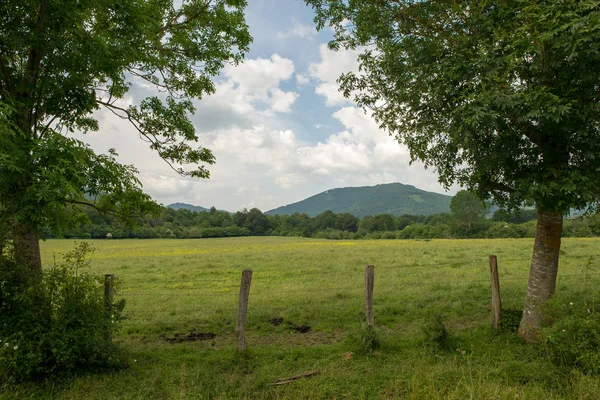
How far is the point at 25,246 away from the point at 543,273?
11935mm

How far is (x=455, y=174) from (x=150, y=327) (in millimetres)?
10198

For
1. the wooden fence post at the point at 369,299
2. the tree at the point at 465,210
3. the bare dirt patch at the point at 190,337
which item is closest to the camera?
the wooden fence post at the point at 369,299

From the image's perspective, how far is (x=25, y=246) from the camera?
739 centimetres

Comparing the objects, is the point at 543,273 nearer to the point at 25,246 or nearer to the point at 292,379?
the point at 292,379

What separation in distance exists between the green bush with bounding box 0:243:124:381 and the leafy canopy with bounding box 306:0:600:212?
8.40 meters

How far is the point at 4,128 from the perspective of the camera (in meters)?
5.02

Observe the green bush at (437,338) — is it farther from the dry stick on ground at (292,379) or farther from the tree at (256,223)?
the tree at (256,223)

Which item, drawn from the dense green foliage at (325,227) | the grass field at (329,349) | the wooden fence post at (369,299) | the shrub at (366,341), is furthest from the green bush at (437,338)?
the dense green foliage at (325,227)

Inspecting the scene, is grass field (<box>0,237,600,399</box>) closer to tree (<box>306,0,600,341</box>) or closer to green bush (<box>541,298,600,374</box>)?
green bush (<box>541,298,600,374</box>)

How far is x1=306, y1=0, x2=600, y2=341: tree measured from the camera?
20.4ft

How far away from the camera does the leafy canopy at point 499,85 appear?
243 inches

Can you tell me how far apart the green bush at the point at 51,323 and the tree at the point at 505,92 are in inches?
330

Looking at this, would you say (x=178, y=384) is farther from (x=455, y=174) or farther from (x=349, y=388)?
(x=455, y=174)

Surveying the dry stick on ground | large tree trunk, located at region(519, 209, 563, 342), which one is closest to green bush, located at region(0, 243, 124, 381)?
the dry stick on ground
